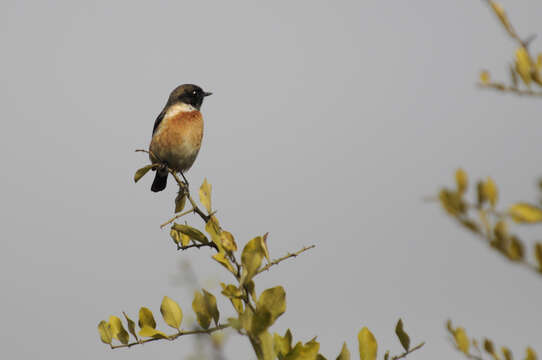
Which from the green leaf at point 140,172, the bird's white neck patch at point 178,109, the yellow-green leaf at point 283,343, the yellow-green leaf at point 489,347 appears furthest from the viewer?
the bird's white neck patch at point 178,109

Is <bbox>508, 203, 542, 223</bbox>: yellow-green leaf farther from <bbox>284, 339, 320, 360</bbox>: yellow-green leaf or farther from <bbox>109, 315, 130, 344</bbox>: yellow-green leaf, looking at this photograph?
<bbox>109, 315, 130, 344</bbox>: yellow-green leaf

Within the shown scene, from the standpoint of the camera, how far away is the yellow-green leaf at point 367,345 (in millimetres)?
2381

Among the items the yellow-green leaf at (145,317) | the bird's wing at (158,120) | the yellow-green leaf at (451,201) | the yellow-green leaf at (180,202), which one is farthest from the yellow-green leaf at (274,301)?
the bird's wing at (158,120)

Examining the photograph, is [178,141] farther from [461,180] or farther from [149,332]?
[461,180]

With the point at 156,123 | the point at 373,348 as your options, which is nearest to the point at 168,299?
the point at 373,348

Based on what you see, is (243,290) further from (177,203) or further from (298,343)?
(177,203)

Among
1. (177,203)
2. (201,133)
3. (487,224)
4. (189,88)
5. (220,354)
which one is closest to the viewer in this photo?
(487,224)

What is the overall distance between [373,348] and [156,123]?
6.69m

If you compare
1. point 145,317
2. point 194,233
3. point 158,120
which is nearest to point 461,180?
point 194,233

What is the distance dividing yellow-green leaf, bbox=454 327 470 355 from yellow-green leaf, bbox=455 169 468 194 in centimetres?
57

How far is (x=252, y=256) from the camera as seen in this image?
2273mm

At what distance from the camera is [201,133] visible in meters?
8.22

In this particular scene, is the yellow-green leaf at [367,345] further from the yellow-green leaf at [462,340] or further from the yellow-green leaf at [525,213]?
the yellow-green leaf at [525,213]

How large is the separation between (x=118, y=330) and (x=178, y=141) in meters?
5.26
